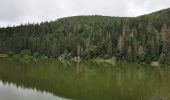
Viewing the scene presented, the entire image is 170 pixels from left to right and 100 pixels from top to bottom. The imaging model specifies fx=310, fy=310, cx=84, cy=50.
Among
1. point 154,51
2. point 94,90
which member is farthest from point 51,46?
point 94,90

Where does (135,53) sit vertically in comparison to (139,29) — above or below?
below

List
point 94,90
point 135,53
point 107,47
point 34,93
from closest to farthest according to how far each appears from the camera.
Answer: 1. point 34,93
2. point 94,90
3. point 135,53
4. point 107,47

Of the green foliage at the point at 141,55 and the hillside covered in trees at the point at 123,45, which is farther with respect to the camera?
the green foliage at the point at 141,55

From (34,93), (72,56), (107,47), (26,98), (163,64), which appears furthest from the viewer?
(72,56)

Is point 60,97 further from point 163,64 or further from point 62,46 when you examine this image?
point 62,46

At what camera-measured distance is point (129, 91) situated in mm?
54438

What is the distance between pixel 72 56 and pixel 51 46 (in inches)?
769

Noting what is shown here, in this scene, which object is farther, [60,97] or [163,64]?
[163,64]

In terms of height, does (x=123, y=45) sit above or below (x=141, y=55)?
above

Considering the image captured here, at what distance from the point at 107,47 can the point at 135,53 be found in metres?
20.5

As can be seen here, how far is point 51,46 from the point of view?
185 m

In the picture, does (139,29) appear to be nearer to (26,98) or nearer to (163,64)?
(163,64)

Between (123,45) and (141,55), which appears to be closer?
(141,55)

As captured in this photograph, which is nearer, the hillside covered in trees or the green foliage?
the hillside covered in trees
